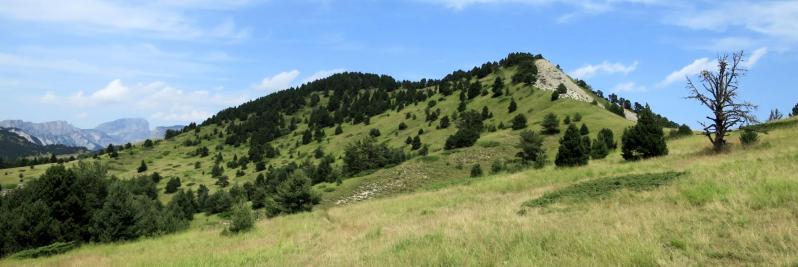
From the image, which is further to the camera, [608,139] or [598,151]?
[608,139]

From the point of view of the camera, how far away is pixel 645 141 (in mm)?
30219

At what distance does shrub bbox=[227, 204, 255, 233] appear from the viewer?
23953 millimetres

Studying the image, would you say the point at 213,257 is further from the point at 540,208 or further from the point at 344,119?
the point at 344,119

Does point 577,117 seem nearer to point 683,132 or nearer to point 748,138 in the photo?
point 683,132

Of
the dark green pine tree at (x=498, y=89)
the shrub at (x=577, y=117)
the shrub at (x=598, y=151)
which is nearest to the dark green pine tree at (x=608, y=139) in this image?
the shrub at (x=598, y=151)

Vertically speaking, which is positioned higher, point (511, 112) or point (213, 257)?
point (511, 112)

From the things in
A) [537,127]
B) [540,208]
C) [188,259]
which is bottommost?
[188,259]

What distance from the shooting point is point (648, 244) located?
7.80 metres

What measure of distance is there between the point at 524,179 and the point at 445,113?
249 feet

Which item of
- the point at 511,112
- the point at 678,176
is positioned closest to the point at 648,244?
the point at 678,176

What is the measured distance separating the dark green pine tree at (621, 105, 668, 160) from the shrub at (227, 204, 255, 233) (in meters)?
22.7

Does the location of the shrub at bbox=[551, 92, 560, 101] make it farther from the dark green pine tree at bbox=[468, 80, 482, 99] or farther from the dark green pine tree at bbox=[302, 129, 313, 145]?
the dark green pine tree at bbox=[302, 129, 313, 145]

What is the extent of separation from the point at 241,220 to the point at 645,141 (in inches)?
940

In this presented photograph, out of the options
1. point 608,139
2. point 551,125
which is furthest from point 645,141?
point 551,125
